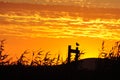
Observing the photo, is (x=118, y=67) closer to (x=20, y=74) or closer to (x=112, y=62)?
(x=112, y=62)

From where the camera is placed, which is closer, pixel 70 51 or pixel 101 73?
pixel 101 73

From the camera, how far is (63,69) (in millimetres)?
7227

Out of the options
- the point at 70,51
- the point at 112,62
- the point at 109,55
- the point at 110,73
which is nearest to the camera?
the point at 110,73

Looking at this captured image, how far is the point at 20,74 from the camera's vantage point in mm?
6762

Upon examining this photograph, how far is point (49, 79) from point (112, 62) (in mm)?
1750

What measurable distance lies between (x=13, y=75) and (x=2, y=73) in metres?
0.25

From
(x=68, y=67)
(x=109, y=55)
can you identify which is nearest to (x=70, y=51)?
(x=109, y=55)

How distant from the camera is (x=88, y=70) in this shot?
24.3 ft

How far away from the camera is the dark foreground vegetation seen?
6727 millimetres

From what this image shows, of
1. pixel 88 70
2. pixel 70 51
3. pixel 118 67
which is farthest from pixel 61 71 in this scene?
pixel 70 51

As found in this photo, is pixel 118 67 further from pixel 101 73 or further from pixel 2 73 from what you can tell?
pixel 2 73

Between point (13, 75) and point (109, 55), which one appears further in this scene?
point (109, 55)

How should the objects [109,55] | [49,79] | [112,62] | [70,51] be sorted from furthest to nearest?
[70,51], [109,55], [112,62], [49,79]

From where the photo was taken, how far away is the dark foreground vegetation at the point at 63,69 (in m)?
6.73
